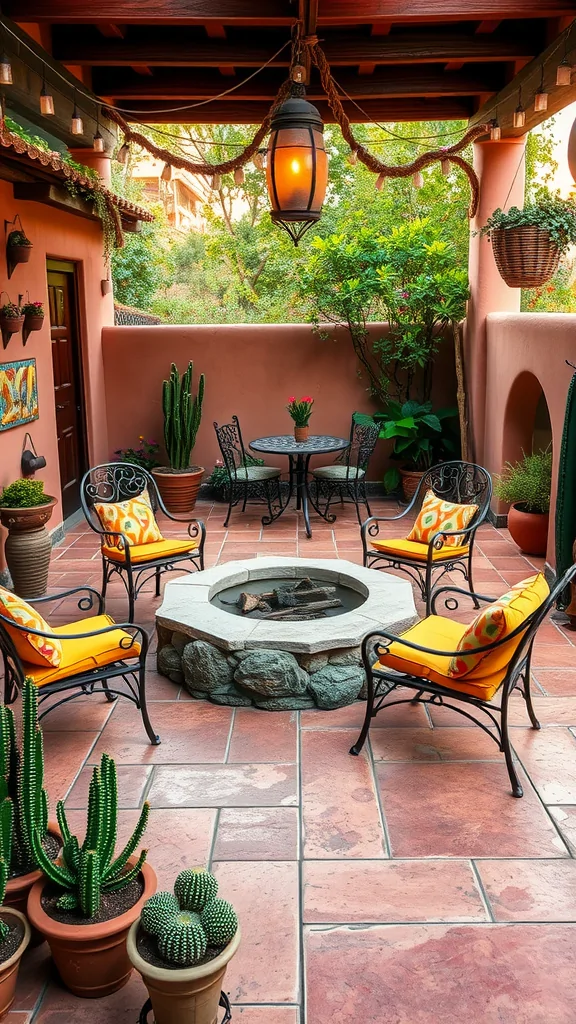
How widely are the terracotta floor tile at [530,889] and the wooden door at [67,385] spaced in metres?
6.05

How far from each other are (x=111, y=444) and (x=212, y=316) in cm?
1026

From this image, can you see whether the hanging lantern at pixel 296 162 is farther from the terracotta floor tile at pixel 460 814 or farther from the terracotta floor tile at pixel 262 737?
the terracotta floor tile at pixel 460 814

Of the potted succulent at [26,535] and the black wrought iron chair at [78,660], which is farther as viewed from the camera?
the potted succulent at [26,535]

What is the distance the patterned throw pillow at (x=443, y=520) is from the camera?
19.4ft

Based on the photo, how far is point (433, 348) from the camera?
363 inches

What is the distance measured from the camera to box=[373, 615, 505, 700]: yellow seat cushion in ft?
12.3

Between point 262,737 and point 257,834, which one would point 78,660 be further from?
point 257,834

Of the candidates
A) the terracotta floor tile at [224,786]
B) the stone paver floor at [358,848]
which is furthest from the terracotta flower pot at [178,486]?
the terracotta floor tile at [224,786]

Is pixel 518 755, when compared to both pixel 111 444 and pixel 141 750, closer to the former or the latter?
pixel 141 750

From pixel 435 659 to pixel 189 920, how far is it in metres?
1.82

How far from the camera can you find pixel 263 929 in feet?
9.39

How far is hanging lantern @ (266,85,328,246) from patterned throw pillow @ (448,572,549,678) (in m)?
2.07

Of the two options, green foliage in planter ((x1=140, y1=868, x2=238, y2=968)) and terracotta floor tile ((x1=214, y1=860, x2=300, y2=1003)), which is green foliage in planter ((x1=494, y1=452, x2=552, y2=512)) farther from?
green foliage in planter ((x1=140, y1=868, x2=238, y2=968))

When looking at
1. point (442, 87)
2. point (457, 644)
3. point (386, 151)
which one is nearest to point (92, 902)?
point (457, 644)
